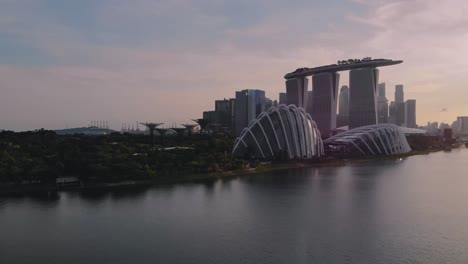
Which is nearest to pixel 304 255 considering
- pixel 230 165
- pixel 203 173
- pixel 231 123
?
pixel 203 173

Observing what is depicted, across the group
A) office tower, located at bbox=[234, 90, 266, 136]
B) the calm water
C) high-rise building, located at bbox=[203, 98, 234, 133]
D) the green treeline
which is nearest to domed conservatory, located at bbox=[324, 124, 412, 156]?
the green treeline

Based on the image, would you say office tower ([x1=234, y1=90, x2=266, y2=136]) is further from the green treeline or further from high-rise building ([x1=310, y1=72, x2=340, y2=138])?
the green treeline

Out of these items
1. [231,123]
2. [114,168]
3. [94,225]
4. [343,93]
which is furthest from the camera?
[343,93]

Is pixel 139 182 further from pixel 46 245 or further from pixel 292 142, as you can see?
pixel 292 142

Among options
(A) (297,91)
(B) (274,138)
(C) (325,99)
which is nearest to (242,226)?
(B) (274,138)

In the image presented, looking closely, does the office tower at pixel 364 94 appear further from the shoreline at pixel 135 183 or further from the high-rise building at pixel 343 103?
the high-rise building at pixel 343 103

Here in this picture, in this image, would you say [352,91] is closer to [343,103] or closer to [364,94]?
[364,94]
